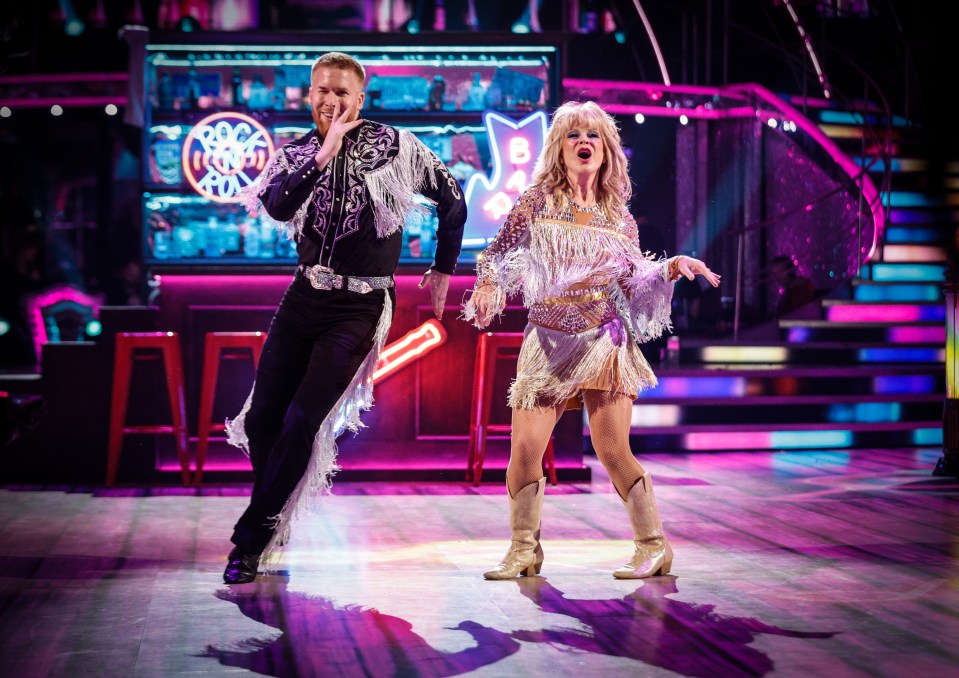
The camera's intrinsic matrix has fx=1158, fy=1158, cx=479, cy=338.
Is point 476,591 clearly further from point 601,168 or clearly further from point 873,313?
point 873,313

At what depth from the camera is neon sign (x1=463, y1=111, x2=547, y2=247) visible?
7.08 meters

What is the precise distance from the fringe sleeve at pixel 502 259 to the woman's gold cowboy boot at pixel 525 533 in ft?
1.98

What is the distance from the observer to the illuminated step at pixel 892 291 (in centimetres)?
984

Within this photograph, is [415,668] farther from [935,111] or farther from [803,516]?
[935,111]

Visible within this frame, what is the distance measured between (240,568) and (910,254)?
8065 mm

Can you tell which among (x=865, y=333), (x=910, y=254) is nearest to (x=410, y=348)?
(x=865, y=333)

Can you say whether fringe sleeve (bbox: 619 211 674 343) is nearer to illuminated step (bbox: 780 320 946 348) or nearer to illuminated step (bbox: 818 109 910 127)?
illuminated step (bbox: 780 320 946 348)

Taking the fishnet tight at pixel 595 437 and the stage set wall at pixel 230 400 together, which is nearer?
the fishnet tight at pixel 595 437

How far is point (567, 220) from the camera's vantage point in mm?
3902

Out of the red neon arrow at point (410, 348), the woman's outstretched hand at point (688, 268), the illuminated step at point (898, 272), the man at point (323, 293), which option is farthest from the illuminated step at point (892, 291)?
the man at point (323, 293)

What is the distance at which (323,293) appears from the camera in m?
Answer: 3.85

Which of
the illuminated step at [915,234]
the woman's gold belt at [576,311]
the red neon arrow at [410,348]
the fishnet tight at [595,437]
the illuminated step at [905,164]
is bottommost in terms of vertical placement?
the fishnet tight at [595,437]

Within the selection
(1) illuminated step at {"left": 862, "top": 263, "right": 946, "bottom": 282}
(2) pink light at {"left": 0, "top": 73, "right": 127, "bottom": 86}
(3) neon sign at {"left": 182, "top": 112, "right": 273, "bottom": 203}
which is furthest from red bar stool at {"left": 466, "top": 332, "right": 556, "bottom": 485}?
(2) pink light at {"left": 0, "top": 73, "right": 127, "bottom": 86}

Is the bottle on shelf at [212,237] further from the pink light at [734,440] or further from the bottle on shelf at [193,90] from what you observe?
the pink light at [734,440]
